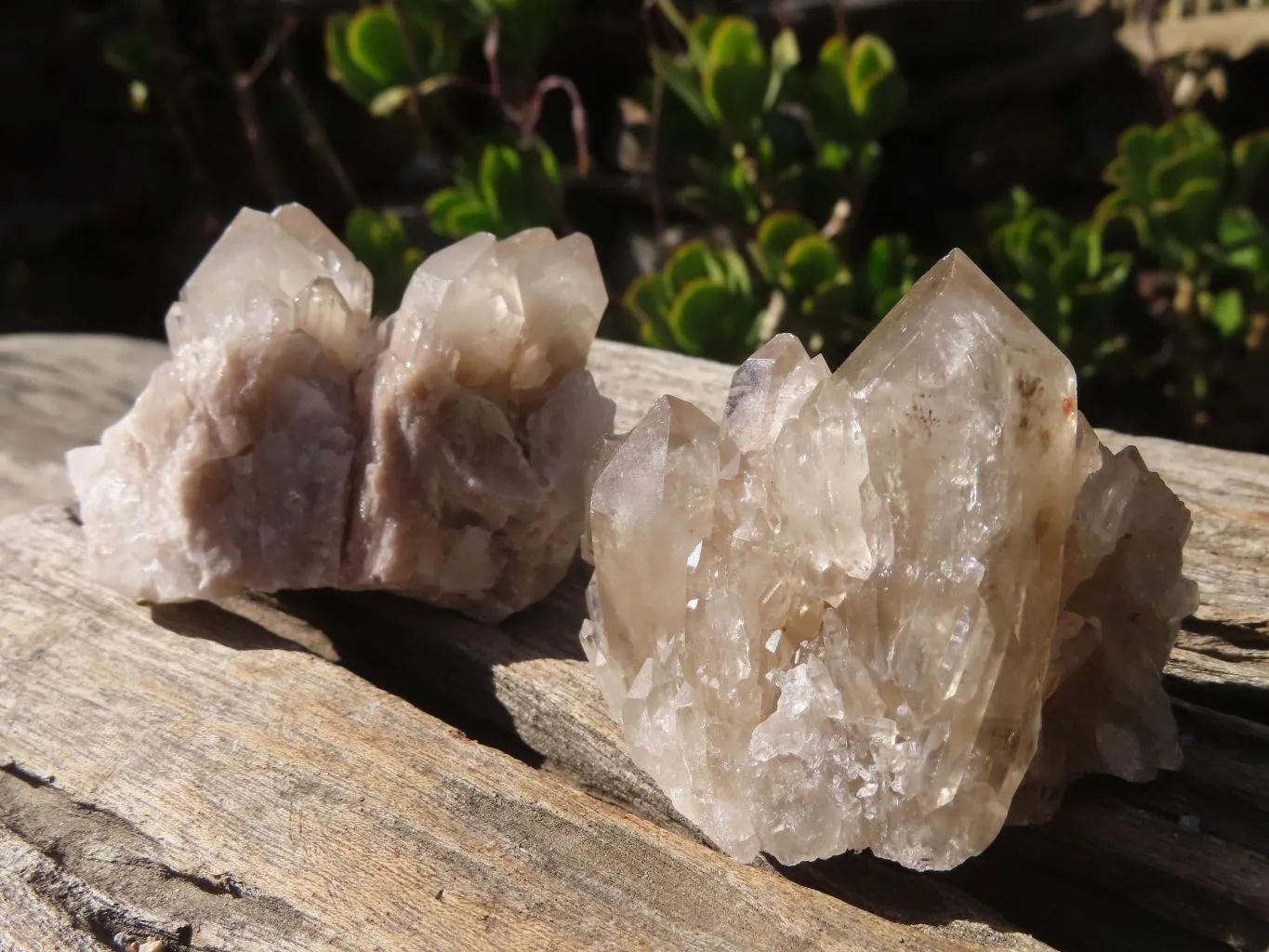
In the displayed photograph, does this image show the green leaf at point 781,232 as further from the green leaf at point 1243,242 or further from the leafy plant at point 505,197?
the green leaf at point 1243,242

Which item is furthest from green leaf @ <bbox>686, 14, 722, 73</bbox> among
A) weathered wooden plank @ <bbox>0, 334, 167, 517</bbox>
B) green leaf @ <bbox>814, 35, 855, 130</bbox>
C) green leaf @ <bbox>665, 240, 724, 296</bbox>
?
weathered wooden plank @ <bbox>0, 334, 167, 517</bbox>

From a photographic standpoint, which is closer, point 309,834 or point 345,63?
point 309,834

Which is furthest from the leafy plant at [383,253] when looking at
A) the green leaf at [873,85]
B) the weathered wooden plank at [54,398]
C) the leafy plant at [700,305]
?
the green leaf at [873,85]

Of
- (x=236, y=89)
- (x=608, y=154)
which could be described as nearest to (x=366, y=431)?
(x=608, y=154)

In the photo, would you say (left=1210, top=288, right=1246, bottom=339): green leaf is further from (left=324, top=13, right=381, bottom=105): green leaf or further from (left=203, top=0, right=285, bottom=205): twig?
(left=203, top=0, right=285, bottom=205): twig

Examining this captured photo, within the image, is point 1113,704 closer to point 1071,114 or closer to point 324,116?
point 1071,114

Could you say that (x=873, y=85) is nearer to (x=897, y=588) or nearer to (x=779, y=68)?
(x=779, y=68)
